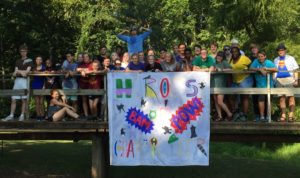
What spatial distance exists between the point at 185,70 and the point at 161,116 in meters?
1.24

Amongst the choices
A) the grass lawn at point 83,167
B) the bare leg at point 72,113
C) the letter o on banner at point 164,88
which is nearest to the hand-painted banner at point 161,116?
the letter o on banner at point 164,88

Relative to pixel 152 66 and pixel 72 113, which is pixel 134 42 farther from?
pixel 72 113

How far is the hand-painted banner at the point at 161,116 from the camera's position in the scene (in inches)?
469

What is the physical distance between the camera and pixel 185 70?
40.2 ft

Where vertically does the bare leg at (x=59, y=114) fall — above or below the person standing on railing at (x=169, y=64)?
below

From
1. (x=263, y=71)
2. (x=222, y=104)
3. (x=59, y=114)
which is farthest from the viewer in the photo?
(x=59, y=114)

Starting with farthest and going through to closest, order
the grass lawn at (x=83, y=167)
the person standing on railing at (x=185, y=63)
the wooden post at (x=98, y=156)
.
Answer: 1. the grass lawn at (x=83, y=167)
2. the wooden post at (x=98, y=156)
3. the person standing on railing at (x=185, y=63)

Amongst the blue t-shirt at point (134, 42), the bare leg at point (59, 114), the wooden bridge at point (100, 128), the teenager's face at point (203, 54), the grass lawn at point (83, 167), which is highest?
the blue t-shirt at point (134, 42)

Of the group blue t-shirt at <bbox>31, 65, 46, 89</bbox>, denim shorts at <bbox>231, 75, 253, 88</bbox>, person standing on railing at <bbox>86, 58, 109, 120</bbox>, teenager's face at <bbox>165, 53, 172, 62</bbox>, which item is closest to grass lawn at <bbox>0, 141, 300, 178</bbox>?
person standing on railing at <bbox>86, 58, 109, 120</bbox>

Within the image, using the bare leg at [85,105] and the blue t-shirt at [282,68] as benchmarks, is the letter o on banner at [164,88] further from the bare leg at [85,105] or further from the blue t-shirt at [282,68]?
the blue t-shirt at [282,68]

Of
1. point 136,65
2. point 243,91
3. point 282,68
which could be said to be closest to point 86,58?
point 136,65

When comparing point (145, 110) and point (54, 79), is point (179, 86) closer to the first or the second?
point (145, 110)

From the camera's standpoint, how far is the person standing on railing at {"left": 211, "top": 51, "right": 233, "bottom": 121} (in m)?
12.0

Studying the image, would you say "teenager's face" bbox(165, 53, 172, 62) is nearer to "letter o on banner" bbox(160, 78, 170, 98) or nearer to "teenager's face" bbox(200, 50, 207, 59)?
"letter o on banner" bbox(160, 78, 170, 98)
